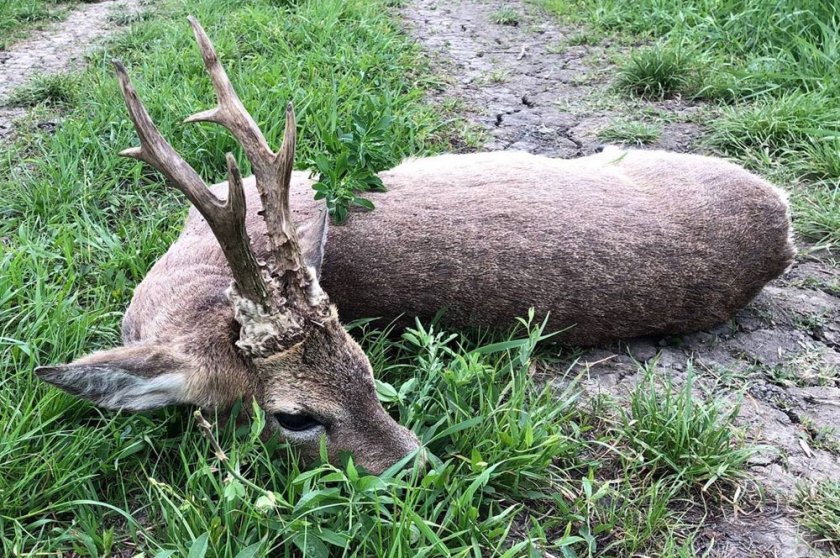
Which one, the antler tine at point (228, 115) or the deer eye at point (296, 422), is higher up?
Result: the antler tine at point (228, 115)

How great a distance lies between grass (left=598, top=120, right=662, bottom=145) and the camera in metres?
5.28

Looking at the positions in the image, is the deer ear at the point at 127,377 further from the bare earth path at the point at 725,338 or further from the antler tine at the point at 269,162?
the bare earth path at the point at 725,338

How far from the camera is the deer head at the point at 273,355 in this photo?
239 cm

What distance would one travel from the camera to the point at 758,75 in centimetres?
574

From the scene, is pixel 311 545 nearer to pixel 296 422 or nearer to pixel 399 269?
pixel 296 422

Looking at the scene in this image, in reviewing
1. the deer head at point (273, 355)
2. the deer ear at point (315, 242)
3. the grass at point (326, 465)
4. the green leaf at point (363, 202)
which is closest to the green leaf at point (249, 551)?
the grass at point (326, 465)

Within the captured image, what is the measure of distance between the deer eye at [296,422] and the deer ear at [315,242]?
0.59 metres

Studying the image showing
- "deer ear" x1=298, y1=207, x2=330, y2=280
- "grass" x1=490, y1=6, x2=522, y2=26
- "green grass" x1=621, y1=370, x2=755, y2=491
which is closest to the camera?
"green grass" x1=621, y1=370, x2=755, y2=491

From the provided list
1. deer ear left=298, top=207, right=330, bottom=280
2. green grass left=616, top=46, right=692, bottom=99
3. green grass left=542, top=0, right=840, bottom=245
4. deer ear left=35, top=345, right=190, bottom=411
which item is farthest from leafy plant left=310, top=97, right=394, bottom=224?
green grass left=616, top=46, right=692, bottom=99

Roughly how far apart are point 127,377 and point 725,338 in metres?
2.76

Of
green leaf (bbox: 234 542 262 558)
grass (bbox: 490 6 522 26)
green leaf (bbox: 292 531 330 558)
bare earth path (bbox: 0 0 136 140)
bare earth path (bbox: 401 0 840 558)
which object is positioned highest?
bare earth path (bbox: 0 0 136 140)

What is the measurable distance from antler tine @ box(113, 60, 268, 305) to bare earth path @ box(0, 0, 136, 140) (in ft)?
10.9

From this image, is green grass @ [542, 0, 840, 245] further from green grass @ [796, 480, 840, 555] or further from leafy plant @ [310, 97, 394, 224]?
leafy plant @ [310, 97, 394, 224]

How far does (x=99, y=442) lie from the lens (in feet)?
8.96
